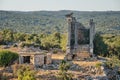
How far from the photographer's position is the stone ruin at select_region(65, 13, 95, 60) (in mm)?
52625

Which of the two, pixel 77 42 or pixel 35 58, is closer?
pixel 35 58

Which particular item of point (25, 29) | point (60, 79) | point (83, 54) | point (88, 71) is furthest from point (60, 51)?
point (25, 29)

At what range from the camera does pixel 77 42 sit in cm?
5384

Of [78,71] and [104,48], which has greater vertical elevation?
[78,71]

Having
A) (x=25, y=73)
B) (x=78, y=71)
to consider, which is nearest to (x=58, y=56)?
(x=78, y=71)

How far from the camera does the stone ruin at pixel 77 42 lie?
52.6 m

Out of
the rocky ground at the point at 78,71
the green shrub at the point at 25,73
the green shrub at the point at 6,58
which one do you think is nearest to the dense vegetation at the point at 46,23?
the rocky ground at the point at 78,71

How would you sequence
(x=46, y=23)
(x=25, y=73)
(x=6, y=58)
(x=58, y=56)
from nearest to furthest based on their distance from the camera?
(x=25, y=73)
(x=6, y=58)
(x=58, y=56)
(x=46, y=23)

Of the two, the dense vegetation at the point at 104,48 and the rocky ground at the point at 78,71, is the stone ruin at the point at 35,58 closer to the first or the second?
the rocky ground at the point at 78,71

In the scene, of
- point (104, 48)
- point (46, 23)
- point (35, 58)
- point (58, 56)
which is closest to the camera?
point (35, 58)

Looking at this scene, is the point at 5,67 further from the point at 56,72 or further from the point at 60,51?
the point at 60,51

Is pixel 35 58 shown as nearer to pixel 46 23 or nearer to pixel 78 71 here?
pixel 78 71

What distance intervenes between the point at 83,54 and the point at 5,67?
12490 mm

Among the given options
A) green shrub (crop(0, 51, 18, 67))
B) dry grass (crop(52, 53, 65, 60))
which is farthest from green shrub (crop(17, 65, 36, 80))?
dry grass (crop(52, 53, 65, 60))
